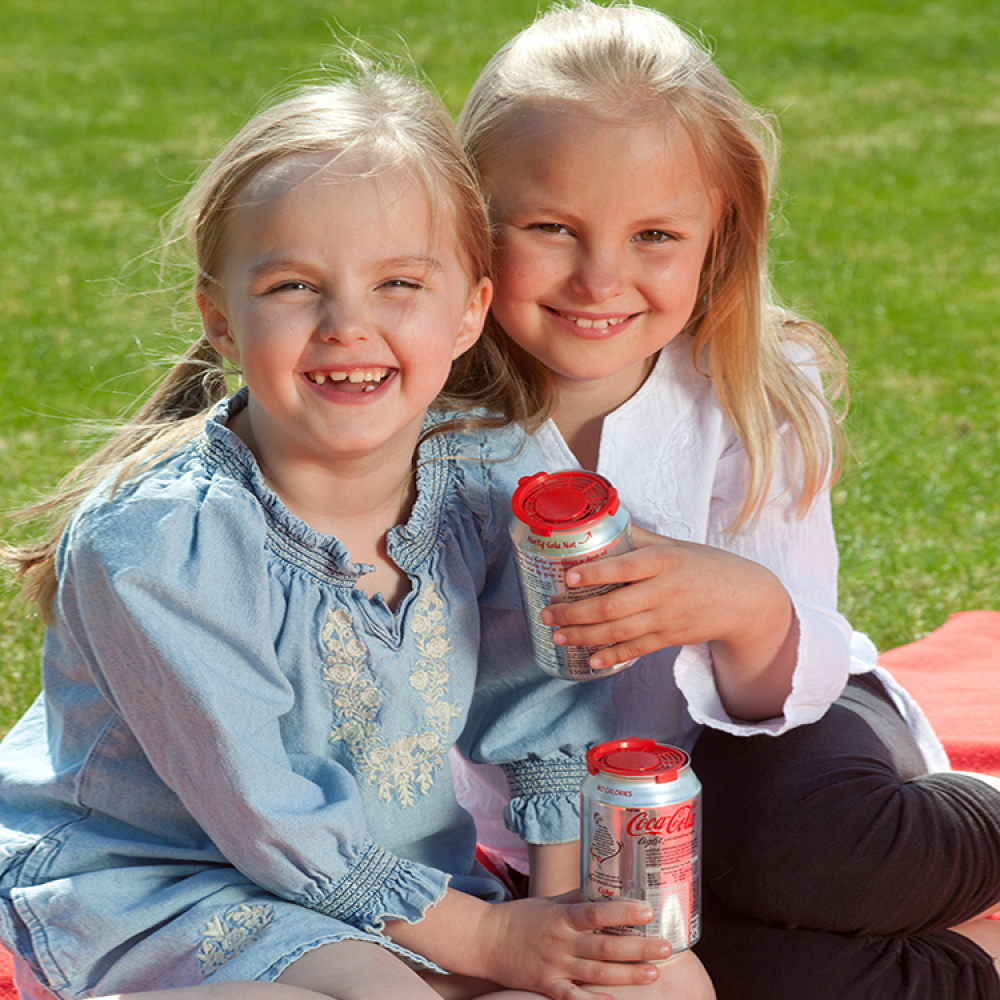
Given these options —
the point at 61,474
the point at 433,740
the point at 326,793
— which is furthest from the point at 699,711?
the point at 61,474

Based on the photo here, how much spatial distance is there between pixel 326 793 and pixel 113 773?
0.27 meters

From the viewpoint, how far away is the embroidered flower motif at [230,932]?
5.32 ft

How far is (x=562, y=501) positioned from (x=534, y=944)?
54 centimetres

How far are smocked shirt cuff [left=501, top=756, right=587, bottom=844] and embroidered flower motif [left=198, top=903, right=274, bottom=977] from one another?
0.40 meters

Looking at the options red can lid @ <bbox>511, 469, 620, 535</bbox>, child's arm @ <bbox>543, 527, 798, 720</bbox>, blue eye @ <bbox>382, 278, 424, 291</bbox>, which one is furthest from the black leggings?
blue eye @ <bbox>382, 278, 424, 291</bbox>

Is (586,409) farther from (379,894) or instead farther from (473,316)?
(379,894)

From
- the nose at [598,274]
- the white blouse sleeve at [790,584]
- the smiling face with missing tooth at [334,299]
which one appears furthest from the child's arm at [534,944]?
the nose at [598,274]

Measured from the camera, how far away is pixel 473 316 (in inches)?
72.9

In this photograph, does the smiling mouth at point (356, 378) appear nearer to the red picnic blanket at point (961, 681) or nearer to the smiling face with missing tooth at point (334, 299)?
the smiling face with missing tooth at point (334, 299)

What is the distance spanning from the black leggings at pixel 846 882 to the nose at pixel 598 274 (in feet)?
2.35

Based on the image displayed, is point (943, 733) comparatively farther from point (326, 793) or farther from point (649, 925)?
point (326, 793)

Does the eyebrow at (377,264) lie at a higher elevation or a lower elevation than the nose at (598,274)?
higher

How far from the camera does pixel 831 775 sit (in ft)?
6.50

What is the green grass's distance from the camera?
11.8 ft
